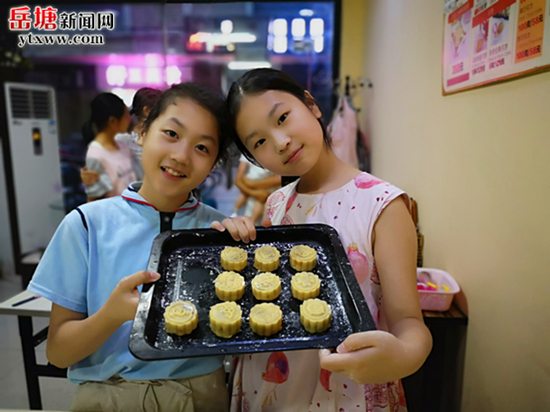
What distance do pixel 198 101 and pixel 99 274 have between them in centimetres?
61

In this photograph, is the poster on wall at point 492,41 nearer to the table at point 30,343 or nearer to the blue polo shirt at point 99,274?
the blue polo shirt at point 99,274

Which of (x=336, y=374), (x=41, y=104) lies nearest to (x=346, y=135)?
(x=336, y=374)

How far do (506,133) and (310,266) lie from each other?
899 mm

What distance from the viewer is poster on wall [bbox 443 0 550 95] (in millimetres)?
1163

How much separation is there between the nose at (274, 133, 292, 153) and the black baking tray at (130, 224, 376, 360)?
0.27 metres

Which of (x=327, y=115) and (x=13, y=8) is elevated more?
(x=13, y=8)

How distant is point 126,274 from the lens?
111cm

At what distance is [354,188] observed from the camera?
3.77 feet

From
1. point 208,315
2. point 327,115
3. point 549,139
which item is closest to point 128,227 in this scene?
point 208,315

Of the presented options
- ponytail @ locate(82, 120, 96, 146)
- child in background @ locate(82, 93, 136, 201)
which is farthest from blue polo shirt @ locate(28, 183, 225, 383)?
ponytail @ locate(82, 120, 96, 146)

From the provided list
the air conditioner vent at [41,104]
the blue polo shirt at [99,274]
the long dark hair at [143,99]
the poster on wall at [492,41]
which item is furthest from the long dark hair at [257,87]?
the air conditioner vent at [41,104]

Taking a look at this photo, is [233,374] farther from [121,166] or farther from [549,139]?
[121,166]

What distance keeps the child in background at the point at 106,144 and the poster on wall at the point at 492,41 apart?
2083mm

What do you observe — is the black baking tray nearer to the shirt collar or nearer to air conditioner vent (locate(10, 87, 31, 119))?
the shirt collar
